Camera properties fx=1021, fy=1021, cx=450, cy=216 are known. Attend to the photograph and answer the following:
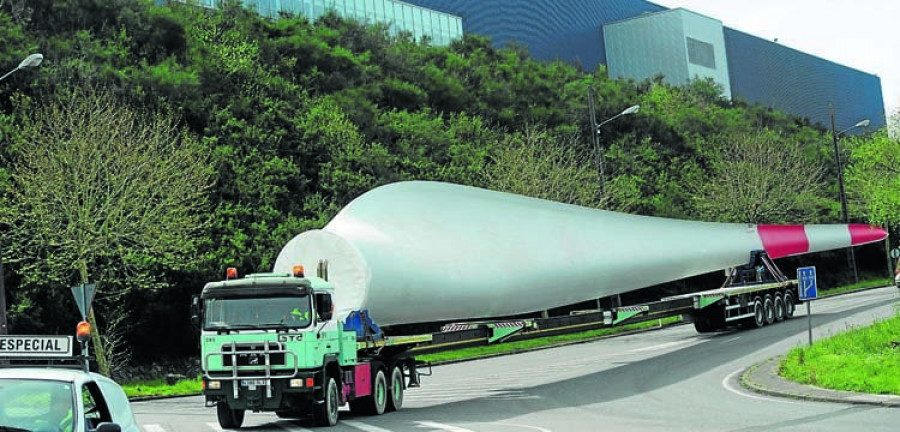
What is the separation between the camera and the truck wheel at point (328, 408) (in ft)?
58.4

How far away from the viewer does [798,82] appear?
→ 468 feet

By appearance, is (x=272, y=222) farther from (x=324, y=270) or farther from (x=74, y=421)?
Result: (x=74, y=421)

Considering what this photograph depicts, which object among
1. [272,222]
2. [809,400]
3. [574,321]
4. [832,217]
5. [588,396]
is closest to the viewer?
[809,400]

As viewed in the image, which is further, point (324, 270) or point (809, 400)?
point (324, 270)

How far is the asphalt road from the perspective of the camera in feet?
51.2

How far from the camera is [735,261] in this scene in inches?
1382

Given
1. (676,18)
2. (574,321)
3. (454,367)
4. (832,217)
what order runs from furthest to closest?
(676,18), (832,217), (454,367), (574,321)

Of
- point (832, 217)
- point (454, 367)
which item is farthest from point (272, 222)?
point (832, 217)

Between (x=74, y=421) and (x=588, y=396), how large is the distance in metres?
14.4

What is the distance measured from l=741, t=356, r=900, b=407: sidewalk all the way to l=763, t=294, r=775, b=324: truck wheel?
44.8 ft

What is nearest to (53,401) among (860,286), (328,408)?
(328,408)

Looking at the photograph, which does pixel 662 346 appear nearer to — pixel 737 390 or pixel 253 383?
pixel 737 390

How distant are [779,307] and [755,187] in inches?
1059

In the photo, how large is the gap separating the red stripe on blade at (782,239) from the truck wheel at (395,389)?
1901 centimetres
